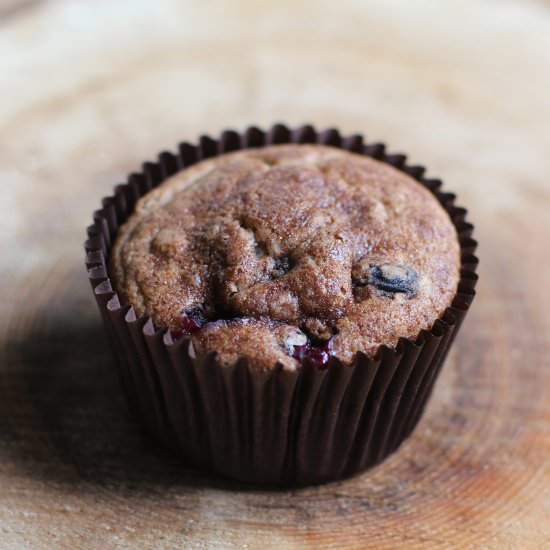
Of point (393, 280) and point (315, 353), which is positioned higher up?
point (393, 280)

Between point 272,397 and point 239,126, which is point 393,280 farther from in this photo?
point 239,126

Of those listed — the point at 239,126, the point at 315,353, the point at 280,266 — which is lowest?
the point at 315,353

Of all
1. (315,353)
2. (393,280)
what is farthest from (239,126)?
(315,353)

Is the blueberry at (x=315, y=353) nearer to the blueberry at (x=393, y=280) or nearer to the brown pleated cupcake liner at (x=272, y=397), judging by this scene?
the brown pleated cupcake liner at (x=272, y=397)

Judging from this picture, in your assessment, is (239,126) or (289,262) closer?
(289,262)

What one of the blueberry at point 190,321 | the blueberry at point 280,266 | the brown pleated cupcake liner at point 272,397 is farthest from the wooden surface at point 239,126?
the blueberry at point 280,266

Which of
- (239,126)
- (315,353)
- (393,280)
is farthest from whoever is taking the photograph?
(239,126)

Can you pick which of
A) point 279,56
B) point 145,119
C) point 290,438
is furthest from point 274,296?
point 279,56

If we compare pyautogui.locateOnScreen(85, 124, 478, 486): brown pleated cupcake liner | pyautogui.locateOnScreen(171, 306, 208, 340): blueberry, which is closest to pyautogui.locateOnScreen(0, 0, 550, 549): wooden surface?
pyautogui.locateOnScreen(85, 124, 478, 486): brown pleated cupcake liner
